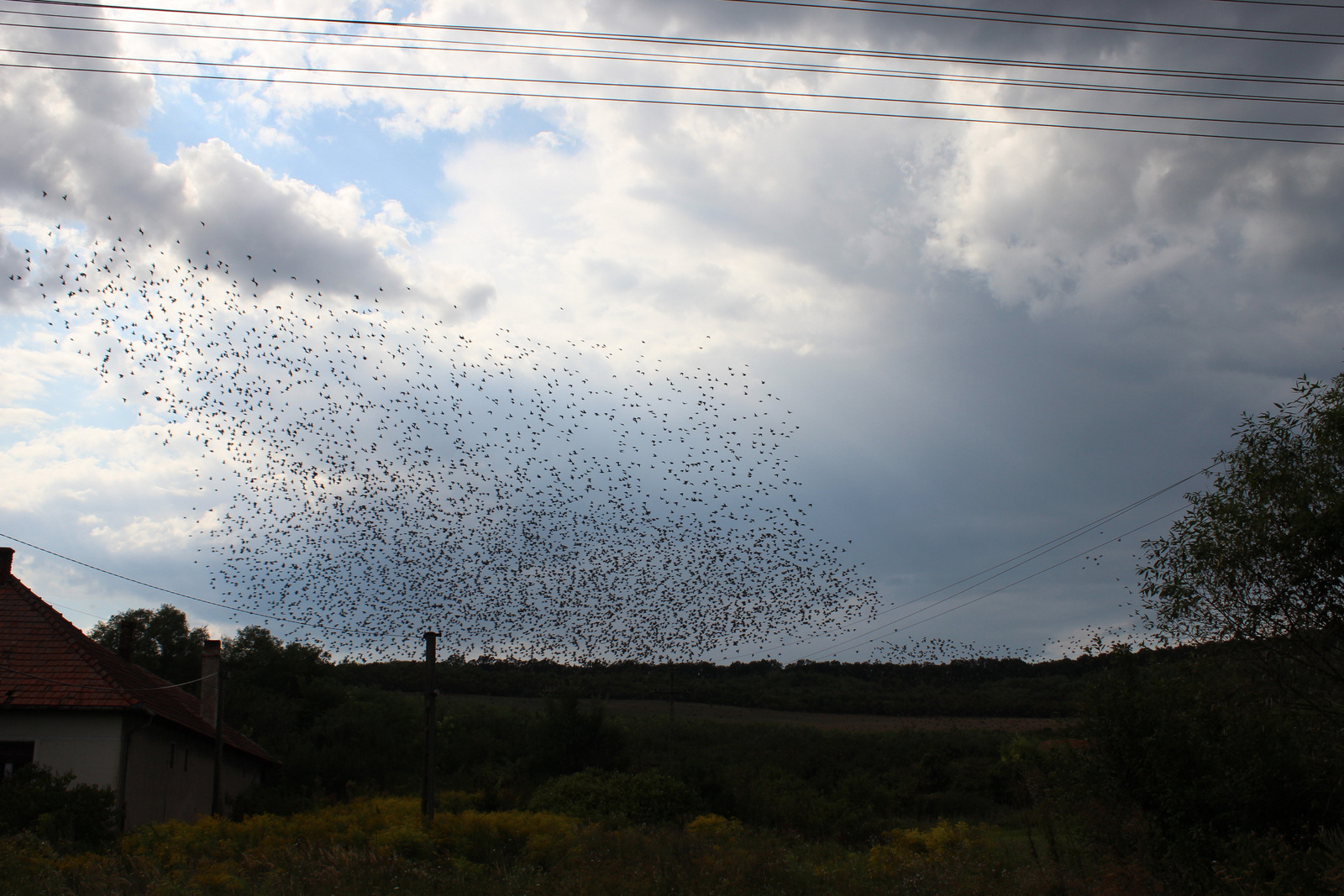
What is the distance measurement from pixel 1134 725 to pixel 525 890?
11.8 meters

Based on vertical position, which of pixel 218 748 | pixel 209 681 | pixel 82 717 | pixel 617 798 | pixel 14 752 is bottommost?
pixel 617 798

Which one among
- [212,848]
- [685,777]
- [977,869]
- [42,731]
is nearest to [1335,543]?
[977,869]

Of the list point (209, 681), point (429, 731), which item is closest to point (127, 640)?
point (209, 681)

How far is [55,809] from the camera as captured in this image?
19.5 meters

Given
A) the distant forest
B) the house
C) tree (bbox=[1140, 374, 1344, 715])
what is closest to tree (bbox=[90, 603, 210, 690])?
the distant forest

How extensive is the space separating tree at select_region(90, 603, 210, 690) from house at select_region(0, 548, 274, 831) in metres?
24.8

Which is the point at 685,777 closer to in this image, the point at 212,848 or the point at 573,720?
the point at 573,720

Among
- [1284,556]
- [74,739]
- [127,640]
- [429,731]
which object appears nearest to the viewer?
[1284,556]

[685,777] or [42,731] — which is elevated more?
[42,731]

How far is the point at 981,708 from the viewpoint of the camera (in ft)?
236

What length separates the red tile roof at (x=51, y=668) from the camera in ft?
74.1

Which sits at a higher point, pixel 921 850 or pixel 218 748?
pixel 218 748

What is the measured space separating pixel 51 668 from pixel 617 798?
62.5ft

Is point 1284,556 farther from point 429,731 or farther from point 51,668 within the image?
point 51,668
